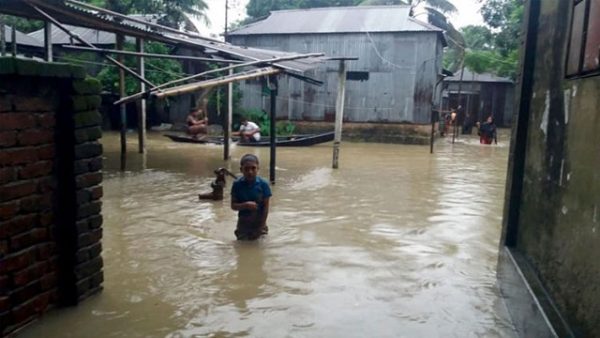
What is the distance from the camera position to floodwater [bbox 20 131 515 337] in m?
3.64

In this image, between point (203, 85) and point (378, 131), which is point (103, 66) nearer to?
point (378, 131)

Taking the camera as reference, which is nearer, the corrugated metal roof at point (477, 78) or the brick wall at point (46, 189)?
the brick wall at point (46, 189)

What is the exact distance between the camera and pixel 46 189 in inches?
133

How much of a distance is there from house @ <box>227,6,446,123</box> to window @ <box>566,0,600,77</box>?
16.6 metres

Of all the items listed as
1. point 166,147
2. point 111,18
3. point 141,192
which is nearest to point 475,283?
point 141,192

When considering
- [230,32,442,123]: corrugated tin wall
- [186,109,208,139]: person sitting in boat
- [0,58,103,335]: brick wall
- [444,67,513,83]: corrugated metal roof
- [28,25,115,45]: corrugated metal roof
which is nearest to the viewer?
[0,58,103,335]: brick wall

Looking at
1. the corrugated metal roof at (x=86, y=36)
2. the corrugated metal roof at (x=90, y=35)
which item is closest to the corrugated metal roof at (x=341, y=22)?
the corrugated metal roof at (x=90, y=35)

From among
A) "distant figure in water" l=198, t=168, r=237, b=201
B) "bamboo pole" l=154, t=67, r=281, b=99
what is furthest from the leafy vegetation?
"distant figure in water" l=198, t=168, r=237, b=201

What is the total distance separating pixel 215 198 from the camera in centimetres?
793

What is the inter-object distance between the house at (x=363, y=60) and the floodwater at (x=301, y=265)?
33.6 feet

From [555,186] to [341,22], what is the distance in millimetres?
18694

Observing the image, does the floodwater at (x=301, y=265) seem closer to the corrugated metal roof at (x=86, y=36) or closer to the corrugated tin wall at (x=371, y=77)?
the corrugated tin wall at (x=371, y=77)

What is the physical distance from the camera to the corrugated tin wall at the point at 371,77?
19.5m

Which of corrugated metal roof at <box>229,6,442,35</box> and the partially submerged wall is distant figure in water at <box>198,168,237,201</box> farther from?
corrugated metal roof at <box>229,6,442,35</box>
